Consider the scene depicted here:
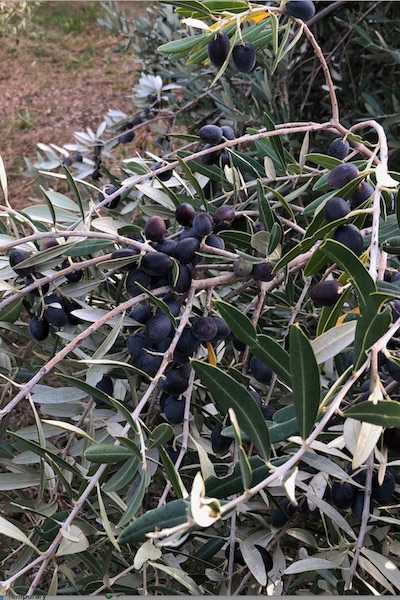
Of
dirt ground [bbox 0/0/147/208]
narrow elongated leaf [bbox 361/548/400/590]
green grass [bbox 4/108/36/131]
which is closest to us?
narrow elongated leaf [bbox 361/548/400/590]

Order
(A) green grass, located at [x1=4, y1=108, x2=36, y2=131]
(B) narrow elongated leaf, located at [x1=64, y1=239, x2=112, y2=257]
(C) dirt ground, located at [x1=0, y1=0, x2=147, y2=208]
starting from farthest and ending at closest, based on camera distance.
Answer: (A) green grass, located at [x1=4, y1=108, x2=36, y2=131], (C) dirt ground, located at [x1=0, y1=0, x2=147, y2=208], (B) narrow elongated leaf, located at [x1=64, y1=239, x2=112, y2=257]

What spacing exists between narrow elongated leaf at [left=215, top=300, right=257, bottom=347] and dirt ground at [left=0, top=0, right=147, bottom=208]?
2.98 metres

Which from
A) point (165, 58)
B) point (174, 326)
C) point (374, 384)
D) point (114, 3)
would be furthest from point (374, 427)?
point (114, 3)

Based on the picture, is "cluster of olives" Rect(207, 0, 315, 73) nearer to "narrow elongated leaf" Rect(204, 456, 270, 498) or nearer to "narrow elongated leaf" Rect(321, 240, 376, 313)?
"narrow elongated leaf" Rect(321, 240, 376, 313)

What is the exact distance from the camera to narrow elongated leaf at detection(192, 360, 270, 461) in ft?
1.69

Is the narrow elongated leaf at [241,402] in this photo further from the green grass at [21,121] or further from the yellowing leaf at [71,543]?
the green grass at [21,121]

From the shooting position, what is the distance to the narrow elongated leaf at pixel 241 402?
0.52 meters

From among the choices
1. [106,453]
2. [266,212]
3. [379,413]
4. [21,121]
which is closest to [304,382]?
[379,413]

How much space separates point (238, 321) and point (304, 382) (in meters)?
0.09

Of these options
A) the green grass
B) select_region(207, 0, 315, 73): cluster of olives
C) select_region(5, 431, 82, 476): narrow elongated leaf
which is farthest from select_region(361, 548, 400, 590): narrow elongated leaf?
the green grass

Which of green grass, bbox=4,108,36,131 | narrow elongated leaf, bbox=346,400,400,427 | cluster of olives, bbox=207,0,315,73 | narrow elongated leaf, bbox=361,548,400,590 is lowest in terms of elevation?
green grass, bbox=4,108,36,131

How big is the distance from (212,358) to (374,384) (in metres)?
0.28

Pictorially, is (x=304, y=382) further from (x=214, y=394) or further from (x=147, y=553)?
(x=147, y=553)

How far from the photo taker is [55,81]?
194 inches
